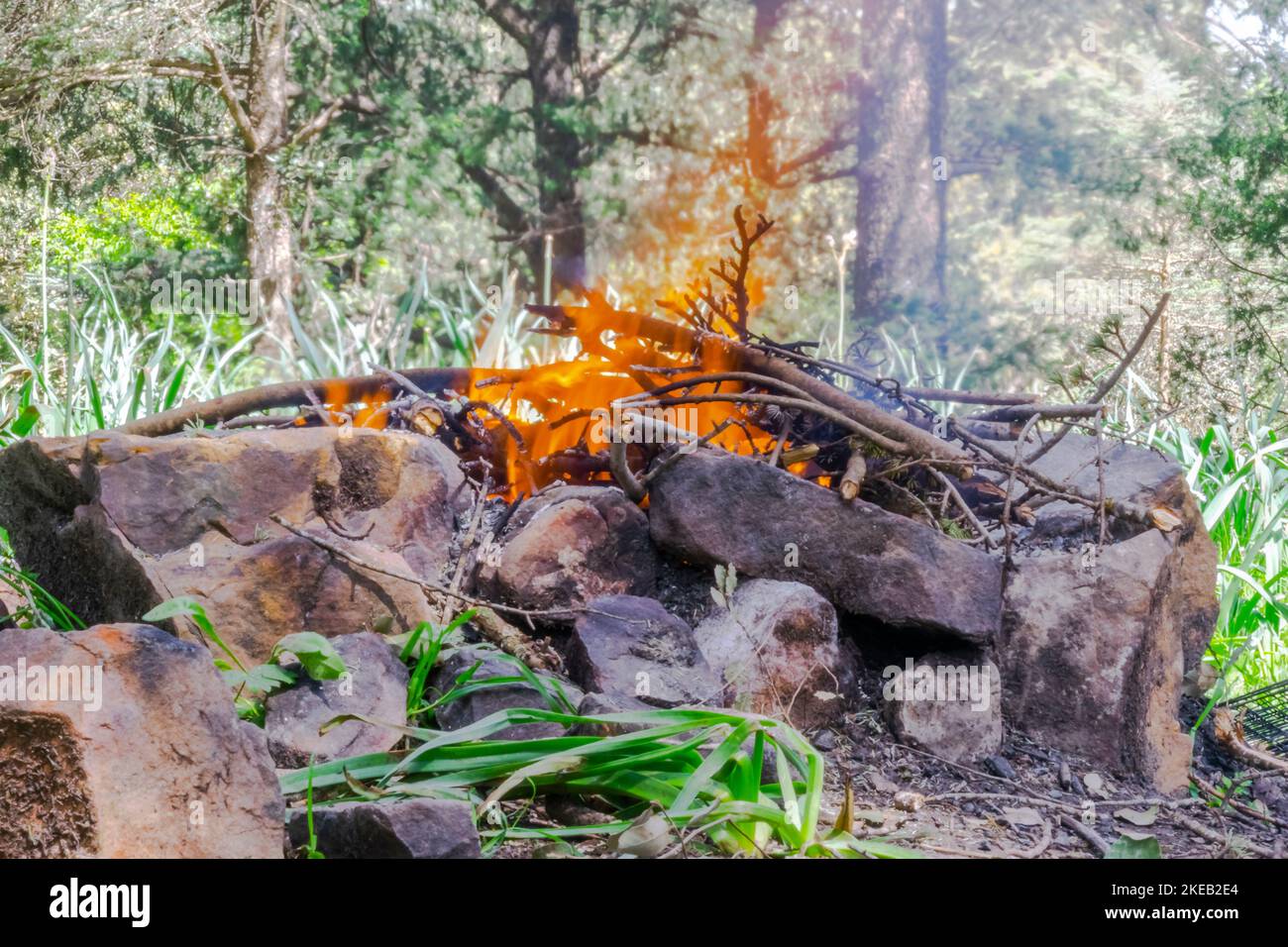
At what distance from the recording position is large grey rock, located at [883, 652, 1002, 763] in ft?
4.82

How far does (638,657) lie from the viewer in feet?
4.62

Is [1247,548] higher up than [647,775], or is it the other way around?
[647,775]

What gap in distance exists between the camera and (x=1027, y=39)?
7.96 metres

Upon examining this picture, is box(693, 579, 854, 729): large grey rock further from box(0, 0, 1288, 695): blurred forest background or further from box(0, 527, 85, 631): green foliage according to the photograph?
box(0, 527, 85, 631): green foliage

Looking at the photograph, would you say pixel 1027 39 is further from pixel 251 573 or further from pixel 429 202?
pixel 251 573

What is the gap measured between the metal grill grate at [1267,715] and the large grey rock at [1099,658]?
38cm

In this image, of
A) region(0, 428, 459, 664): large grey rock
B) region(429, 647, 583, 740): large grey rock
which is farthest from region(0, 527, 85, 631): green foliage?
region(429, 647, 583, 740): large grey rock

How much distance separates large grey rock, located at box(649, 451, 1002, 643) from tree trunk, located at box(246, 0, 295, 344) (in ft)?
9.70

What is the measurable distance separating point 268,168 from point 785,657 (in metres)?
3.85

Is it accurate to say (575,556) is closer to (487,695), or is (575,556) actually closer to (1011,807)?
(487,695)

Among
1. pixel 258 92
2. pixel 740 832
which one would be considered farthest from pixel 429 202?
pixel 740 832

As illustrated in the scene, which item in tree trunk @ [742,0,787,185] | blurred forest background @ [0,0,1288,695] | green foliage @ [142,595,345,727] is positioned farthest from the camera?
tree trunk @ [742,0,787,185]

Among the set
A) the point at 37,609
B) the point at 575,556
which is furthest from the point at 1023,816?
the point at 37,609

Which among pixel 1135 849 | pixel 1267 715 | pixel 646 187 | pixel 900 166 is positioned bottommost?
pixel 1267 715
